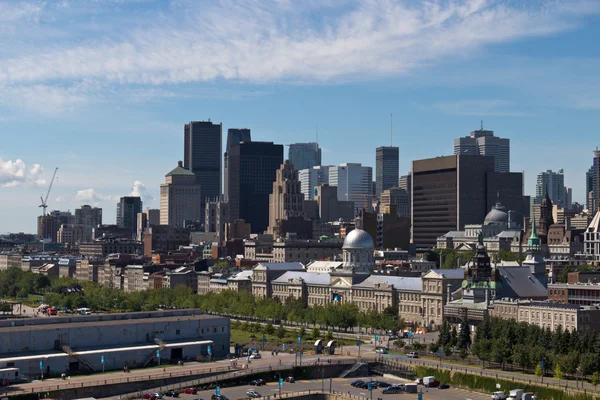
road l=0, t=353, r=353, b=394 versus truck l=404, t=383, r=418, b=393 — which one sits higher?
road l=0, t=353, r=353, b=394

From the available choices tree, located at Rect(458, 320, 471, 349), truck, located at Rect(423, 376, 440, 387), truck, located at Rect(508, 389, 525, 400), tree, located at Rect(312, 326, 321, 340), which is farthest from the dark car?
tree, located at Rect(312, 326, 321, 340)

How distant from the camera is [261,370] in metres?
134

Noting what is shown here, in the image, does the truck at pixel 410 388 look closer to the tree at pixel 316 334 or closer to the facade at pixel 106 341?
the facade at pixel 106 341

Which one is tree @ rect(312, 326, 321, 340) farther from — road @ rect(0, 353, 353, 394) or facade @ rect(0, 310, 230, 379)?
road @ rect(0, 353, 353, 394)

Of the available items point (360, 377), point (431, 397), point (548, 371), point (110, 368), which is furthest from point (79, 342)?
point (548, 371)

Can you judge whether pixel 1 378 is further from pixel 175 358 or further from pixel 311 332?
pixel 311 332

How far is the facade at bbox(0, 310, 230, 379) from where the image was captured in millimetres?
132875

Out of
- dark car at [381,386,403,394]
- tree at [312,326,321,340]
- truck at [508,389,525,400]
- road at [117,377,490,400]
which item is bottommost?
road at [117,377,490,400]

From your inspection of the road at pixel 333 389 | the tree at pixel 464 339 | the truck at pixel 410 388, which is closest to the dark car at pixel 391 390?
the road at pixel 333 389

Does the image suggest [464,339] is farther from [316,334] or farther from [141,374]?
[141,374]

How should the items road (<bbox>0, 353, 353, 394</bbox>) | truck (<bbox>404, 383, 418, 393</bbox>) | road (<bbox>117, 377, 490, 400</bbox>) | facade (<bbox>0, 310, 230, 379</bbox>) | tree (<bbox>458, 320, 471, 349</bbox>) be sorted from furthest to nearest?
tree (<bbox>458, 320, 471, 349</bbox>), facade (<bbox>0, 310, 230, 379</bbox>), truck (<bbox>404, 383, 418, 393</bbox>), road (<bbox>0, 353, 353, 394</bbox>), road (<bbox>117, 377, 490, 400</bbox>)

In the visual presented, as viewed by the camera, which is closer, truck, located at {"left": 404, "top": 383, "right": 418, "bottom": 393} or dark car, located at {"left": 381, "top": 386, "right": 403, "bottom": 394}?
dark car, located at {"left": 381, "top": 386, "right": 403, "bottom": 394}

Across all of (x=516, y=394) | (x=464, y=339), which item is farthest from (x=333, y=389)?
(x=464, y=339)

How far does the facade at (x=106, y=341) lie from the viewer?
436 ft
